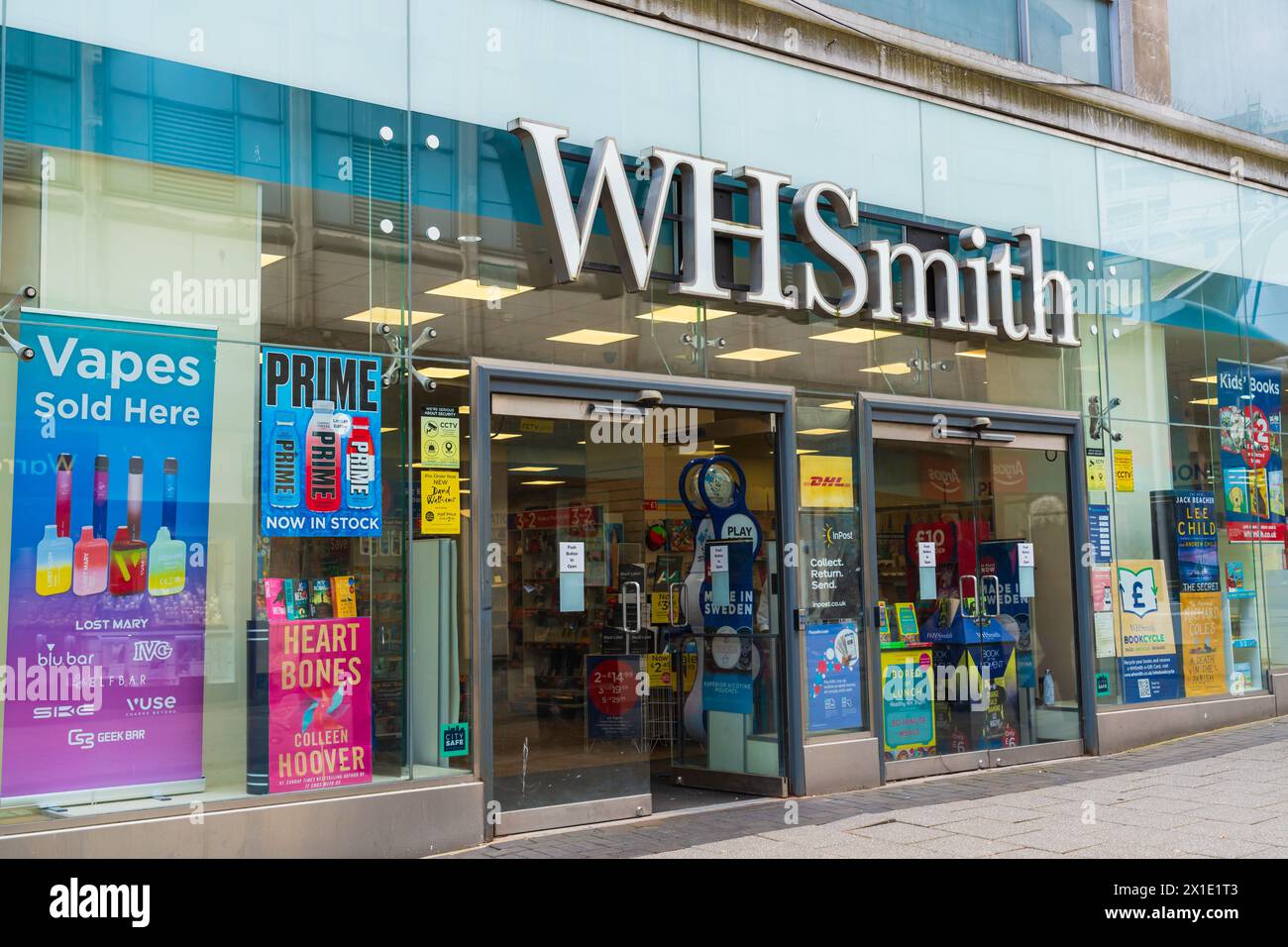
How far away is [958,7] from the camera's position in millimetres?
12062

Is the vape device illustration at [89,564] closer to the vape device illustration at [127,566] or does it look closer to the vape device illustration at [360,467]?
the vape device illustration at [127,566]

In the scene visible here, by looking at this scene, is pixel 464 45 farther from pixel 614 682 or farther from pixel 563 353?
pixel 614 682

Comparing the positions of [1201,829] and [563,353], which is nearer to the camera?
[1201,829]

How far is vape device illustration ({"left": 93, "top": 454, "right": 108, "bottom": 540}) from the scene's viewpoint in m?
6.73

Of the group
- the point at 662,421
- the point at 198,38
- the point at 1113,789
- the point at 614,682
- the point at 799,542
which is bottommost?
the point at 1113,789

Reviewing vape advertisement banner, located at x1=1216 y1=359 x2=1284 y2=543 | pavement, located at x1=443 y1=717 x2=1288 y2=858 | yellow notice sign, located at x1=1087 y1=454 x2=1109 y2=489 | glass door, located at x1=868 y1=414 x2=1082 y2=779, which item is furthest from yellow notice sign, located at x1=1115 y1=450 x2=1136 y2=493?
pavement, located at x1=443 y1=717 x2=1288 y2=858

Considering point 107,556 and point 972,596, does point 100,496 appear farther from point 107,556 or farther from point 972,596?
point 972,596

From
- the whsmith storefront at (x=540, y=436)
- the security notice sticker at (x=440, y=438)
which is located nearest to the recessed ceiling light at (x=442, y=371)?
the whsmith storefront at (x=540, y=436)

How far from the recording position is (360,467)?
766 centimetres

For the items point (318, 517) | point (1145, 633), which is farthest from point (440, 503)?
point (1145, 633)

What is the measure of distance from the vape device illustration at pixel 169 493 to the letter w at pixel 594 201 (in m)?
2.76

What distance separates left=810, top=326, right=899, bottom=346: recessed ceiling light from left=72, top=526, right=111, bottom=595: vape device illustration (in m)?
5.51

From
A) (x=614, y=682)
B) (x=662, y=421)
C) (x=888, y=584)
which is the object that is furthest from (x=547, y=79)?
(x=888, y=584)
